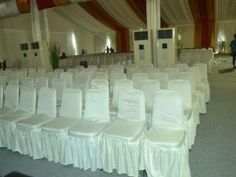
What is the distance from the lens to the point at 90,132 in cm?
291

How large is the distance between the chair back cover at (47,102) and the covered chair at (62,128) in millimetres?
184

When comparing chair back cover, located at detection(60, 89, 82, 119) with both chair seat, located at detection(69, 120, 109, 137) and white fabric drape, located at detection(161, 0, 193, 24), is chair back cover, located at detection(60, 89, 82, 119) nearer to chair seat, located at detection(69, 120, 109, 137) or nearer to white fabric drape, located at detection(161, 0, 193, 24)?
chair seat, located at detection(69, 120, 109, 137)

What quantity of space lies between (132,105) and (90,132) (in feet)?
2.12

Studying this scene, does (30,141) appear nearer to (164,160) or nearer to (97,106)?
(97,106)

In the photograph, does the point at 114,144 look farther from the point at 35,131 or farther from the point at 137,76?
the point at 137,76

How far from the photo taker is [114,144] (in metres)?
2.78

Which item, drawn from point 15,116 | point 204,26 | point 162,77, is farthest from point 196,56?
point 15,116

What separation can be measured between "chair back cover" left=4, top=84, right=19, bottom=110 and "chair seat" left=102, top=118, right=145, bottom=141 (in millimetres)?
1996

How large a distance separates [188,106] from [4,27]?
11.4 metres

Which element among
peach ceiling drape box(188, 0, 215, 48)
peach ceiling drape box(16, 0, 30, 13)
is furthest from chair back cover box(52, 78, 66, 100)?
peach ceiling drape box(188, 0, 215, 48)

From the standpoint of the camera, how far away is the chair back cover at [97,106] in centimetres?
329

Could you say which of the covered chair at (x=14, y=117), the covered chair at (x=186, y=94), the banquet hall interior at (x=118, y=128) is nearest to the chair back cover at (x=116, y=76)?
the banquet hall interior at (x=118, y=128)

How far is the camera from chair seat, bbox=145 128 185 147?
249 cm

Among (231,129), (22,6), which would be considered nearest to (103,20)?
(22,6)
